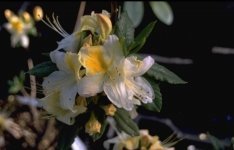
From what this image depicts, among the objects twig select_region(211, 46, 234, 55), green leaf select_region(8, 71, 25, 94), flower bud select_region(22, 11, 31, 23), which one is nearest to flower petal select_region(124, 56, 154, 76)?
green leaf select_region(8, 71, 25, 94)

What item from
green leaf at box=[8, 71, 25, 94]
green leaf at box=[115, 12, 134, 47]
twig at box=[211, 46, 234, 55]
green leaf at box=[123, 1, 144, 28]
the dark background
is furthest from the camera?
twig at box=[211, 46, 234, 55]

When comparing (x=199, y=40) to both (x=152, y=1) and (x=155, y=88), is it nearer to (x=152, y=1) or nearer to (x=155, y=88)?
(x=152, y=1)

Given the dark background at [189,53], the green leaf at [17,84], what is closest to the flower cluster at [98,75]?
the dark background at [189,53]

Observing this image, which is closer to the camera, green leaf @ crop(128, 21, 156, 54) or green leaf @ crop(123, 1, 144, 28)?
green leaf @ crop(128, 21, 156, 54)

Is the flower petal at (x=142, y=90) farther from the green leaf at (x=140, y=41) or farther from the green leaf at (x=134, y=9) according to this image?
the green leaf at (x=134, y=9)

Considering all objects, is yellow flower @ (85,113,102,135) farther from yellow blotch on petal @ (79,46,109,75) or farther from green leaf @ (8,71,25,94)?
green leaf @ (8,71,25,94)

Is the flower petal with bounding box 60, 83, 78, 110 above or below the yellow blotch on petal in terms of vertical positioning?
below
